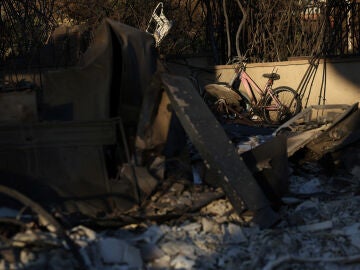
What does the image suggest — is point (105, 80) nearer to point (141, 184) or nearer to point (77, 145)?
point (77, 145)

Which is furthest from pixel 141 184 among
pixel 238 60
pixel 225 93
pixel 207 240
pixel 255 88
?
→ pixel 238 60

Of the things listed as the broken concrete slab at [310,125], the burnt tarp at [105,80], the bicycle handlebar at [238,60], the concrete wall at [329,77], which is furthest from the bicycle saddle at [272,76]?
the burnt tarp at [105,80]

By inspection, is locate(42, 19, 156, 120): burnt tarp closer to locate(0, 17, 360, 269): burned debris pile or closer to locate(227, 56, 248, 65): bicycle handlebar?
locate(0, 17, 360, 269): burned debris pile

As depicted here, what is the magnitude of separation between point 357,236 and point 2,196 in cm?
274

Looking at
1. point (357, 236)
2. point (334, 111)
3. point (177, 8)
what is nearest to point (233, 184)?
point (357, 236)

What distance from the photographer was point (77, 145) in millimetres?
4602

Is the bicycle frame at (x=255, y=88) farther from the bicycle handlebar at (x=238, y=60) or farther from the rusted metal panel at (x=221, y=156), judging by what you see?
the rusted metal panel at (x=221, y=156)

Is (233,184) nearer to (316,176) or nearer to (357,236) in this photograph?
(357,236)

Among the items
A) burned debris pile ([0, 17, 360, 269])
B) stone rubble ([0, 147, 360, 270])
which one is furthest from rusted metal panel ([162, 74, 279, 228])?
stone rubble ([0, 147, 360, 270])

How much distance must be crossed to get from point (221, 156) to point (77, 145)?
46.2 inches

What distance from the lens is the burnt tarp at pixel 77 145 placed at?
4.58 meters

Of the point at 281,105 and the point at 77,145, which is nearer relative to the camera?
the point at 77,145

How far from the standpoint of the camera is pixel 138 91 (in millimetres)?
4949

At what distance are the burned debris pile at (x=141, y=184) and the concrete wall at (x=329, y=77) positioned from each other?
17.1 ft
